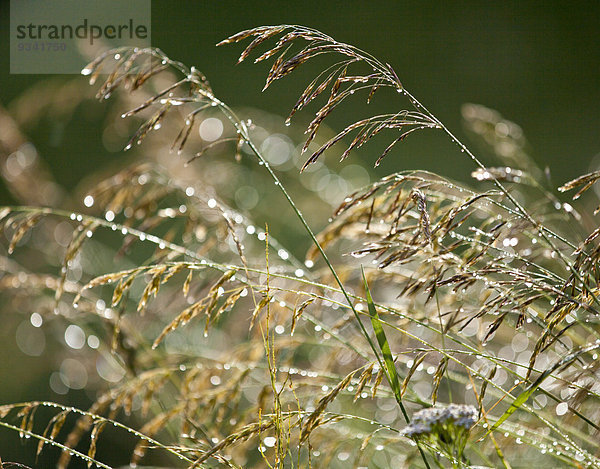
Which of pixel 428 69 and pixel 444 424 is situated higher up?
pixel 444 424

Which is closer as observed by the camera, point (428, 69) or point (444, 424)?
point (444, 424)

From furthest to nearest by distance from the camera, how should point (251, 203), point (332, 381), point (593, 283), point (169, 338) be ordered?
point (251, 203) < point (169, 338) < point (332, 381) < point (593, 283)

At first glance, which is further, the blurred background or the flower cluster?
the blurred background

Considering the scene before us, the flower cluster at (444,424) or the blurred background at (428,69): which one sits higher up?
the flower cluster at (444,424)

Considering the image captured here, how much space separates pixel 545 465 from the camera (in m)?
1.69

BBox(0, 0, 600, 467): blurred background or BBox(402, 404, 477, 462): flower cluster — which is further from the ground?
BBox(402, 404, 477, 462): flower cluster

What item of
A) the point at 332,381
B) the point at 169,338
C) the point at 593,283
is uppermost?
the point at 593,283

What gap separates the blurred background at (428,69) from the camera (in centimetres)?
600

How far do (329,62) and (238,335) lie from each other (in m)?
5.35

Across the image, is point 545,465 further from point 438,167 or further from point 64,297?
point 438,167

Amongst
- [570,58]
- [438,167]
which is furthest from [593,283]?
[570,58]

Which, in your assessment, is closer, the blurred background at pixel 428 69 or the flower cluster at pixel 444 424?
the flower cluster at pixel 444 424

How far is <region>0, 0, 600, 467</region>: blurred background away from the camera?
6.00m

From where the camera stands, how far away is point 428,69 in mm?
7570
